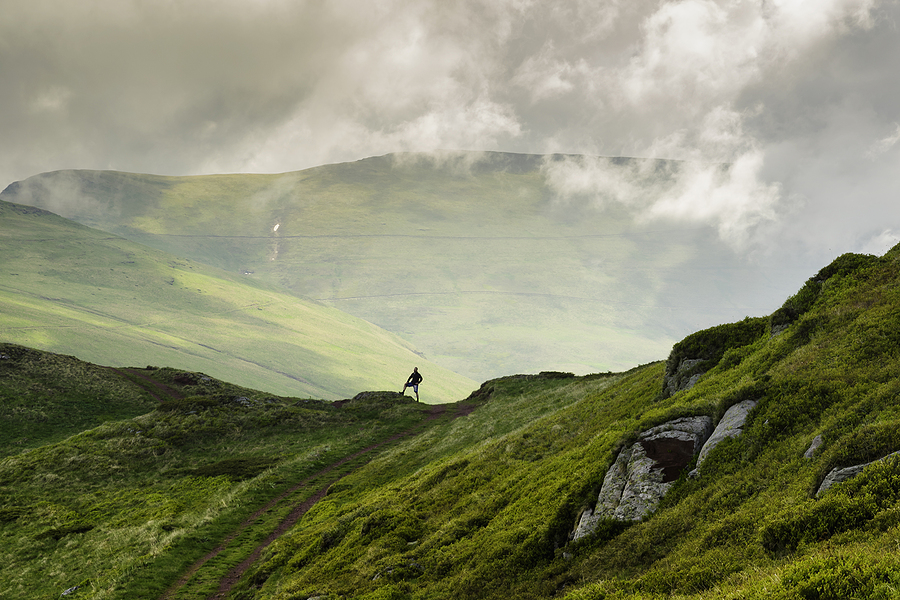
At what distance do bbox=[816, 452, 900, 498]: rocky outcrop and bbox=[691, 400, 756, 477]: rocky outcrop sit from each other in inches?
143

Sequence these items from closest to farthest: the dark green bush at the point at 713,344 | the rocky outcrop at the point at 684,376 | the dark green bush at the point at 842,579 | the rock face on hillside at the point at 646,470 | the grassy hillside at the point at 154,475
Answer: the dark green bush at the point at 842,579, the rock face on hillside at the point at 646,470, the rocky outcrop at the point at 684,376, the dark green bush at the point at 713,344, the grassy hillside at the point at 154,475

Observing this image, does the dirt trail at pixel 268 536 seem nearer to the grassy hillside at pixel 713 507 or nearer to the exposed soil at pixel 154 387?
the grassy hillside at pixel 713 507

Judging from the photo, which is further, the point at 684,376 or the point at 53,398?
the point at 53,398

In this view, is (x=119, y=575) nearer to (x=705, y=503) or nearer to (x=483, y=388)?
(x=705, y=503)

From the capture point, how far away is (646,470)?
15.8 m

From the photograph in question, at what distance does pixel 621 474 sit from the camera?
16.4 metres

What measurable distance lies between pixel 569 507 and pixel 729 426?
5606 millimetres

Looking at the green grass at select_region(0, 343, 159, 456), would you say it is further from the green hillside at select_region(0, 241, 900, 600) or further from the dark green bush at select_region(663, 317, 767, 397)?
the dark green bush at select_region(663, 317, 767, 397)

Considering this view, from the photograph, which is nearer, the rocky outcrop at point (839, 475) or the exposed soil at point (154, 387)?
the rocky outcrop at point (839, 475)

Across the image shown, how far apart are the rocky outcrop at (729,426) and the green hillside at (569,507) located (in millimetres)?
302

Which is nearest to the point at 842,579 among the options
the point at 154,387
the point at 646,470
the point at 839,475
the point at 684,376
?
the point at 839,475

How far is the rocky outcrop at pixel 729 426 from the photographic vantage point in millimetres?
15055

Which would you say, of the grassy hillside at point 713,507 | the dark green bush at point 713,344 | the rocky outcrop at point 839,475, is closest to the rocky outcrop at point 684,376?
the dark green bush at point 713,344

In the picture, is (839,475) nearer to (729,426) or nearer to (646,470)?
(729,426)
